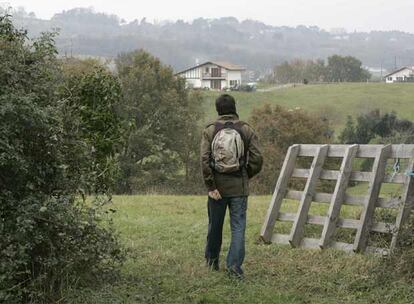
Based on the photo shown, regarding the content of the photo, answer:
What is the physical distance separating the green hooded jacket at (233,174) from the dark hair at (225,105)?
0.75ft

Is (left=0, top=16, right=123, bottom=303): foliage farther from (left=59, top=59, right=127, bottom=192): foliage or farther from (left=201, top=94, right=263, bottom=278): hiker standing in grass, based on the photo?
(left=201, top=94, right=263, bottom=278): hiker standing in grass

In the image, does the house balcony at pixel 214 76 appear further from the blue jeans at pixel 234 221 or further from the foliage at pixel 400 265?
the foliage at pixel 400 265

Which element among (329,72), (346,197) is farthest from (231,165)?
(329,72)

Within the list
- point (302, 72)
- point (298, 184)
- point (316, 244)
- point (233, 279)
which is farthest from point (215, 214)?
point (302, 72)

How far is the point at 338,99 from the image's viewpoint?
3839 inches

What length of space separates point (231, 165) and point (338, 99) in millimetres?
92338

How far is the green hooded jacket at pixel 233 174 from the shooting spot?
7461mm

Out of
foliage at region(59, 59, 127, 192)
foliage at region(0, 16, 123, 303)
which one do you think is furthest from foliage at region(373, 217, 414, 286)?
foliage at region(59, 59, 127, 192)

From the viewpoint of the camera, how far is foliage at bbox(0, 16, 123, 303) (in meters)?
5.55

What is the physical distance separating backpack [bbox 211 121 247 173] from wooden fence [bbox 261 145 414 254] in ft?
6.60

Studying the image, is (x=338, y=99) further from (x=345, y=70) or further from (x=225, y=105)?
(x=225, y=105)

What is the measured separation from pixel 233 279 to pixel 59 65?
2866 mm

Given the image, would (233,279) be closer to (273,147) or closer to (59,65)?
(59,65)

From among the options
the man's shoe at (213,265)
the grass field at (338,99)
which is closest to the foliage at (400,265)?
the man's shoe at (213,265)
